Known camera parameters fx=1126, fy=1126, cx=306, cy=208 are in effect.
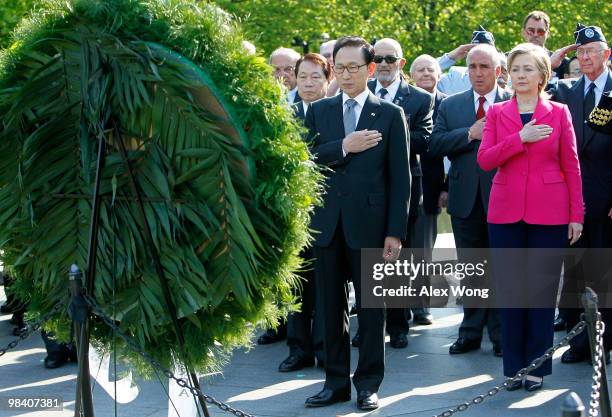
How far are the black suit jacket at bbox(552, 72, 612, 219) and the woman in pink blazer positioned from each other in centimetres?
86

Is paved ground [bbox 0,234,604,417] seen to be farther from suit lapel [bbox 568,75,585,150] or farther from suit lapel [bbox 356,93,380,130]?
suit lapel [bbox 356,93,380,130]

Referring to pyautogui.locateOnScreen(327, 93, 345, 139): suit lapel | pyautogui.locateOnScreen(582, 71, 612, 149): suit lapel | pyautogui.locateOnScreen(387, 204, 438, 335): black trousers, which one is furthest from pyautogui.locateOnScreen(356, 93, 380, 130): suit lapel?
pyautogui.locateOnScreen(387, 204, 438, 335): black trousers

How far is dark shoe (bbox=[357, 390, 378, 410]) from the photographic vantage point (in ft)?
23.8

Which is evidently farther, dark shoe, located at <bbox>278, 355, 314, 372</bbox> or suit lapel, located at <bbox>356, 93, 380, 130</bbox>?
dark shoe, located at <bbox>278, 355, 314, 372</bbox>

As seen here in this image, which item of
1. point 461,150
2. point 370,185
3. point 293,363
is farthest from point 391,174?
point 293,363

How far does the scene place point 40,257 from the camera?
5.63 metres

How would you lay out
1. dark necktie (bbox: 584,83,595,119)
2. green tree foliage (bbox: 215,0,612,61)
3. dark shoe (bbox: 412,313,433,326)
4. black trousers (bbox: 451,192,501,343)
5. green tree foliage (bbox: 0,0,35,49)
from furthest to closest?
1. green tree foliage (bbox: 215,0,612,61)
2. green tree foliage (bbox: 0,0,35,49)
3. dark shoe (bbox: 412,313,433,326)
4. black trousers (bbox: 451,192,501,343)
5. dark necktie (bbox: 584,83,595,119)

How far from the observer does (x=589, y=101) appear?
8.52m

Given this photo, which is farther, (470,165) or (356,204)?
(470,165)

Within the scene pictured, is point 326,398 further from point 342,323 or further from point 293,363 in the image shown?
point 293,363

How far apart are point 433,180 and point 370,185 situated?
3249 millimetres

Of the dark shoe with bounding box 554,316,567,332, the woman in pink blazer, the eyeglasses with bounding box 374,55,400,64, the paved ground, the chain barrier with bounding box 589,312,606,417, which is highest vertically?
the eyeglasses with bounding box 374,55,400,64

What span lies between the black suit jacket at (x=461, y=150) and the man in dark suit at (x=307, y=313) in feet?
3.31

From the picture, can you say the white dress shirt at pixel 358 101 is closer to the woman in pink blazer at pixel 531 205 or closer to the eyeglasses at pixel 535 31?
the woman in pink blazer at pixel 531 205
